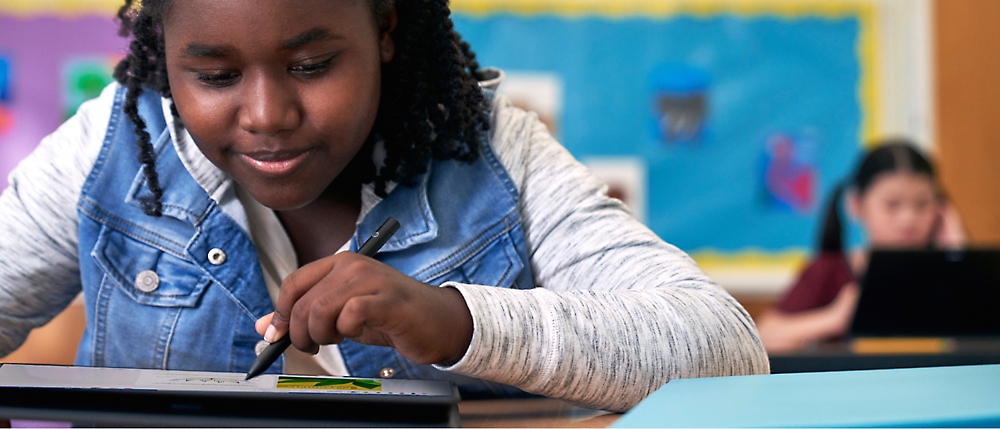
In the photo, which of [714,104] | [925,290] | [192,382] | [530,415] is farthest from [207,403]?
[714,104]

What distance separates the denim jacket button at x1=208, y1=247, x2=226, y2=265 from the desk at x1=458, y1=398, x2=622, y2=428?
314mm

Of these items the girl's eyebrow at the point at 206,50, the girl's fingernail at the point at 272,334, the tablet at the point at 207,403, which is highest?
the girl's eyebrow at the point at 206,50

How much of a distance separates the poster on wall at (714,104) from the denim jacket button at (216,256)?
6.55 feet

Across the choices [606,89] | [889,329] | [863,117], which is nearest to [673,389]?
[889,329]

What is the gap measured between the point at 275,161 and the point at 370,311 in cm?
24

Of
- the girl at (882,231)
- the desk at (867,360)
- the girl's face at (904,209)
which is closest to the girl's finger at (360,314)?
the desk at (867,360)

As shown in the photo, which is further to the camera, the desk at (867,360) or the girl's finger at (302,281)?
the desk at (867,360)

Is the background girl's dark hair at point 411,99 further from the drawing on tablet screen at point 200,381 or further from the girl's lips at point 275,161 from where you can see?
the drawing on tablet screen at point 200,381

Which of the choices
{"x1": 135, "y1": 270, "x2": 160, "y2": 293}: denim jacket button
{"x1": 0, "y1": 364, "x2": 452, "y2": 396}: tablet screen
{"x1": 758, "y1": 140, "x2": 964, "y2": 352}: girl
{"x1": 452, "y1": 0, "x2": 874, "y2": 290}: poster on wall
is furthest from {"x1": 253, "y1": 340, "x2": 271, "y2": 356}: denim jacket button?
{"x1": 452, "y1": 0, "x2": 874, "y2": 290}: poster on wall

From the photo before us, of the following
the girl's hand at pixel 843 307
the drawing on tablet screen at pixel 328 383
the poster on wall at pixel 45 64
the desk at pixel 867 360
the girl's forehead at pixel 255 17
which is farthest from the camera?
the poster on wall at pixel 45 64

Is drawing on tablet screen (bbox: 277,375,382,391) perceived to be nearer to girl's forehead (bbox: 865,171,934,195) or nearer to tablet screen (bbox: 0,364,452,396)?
tablet screen (bbox: 0,364,452,396)

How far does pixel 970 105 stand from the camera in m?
3.07

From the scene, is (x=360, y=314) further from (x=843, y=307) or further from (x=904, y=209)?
(x=904, y=209)

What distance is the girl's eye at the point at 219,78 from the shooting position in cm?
76
